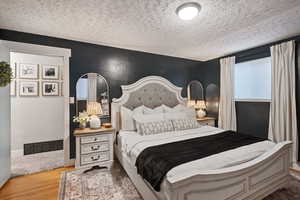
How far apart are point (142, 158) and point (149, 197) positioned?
42 cm

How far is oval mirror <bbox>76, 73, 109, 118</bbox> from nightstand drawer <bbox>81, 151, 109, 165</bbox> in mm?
749

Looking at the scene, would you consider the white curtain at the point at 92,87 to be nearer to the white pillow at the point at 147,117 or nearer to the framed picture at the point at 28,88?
the white pillow at the point at 147,117

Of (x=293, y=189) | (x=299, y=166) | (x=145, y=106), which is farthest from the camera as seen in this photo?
(x=145, y=106)

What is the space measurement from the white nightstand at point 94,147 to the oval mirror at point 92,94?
1.32 feet

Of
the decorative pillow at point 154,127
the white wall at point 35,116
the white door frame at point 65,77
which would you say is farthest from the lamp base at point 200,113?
the white wall at point 35,116

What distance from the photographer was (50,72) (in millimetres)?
3693

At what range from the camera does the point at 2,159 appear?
6.93 ft

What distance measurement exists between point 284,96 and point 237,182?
7.79 ft

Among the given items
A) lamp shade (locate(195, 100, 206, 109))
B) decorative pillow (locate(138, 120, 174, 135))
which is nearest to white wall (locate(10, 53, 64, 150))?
decorative pillow (locate(138, 120, 174, 135))

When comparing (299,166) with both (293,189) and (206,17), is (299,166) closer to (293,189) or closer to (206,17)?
(293,189)

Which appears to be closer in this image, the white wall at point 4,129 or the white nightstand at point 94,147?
the white wall at point 4,129

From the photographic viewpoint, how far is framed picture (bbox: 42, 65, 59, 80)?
3.63 meters

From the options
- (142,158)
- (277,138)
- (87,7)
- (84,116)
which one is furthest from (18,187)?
(277,138)

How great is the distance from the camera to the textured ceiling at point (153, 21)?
176cm
